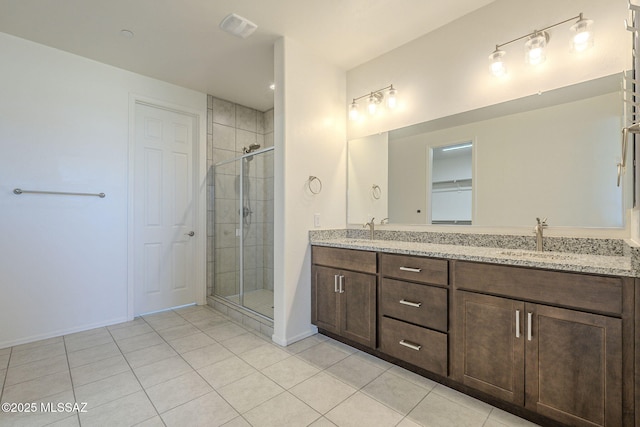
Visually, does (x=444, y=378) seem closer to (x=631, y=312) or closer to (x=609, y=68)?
(x=631, y=312)

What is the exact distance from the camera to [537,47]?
1.80 m

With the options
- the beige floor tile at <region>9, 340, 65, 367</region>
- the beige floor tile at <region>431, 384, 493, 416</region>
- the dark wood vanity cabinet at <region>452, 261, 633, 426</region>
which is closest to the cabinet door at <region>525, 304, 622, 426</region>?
the dark wood vanity cabinet at <region>452, 261, 633, 426</region>

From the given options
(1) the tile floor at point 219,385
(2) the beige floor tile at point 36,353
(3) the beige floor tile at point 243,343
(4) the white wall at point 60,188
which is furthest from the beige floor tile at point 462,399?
(4) the white wall at point 60,188

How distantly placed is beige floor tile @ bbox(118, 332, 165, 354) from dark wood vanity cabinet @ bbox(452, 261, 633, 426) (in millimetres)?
2360

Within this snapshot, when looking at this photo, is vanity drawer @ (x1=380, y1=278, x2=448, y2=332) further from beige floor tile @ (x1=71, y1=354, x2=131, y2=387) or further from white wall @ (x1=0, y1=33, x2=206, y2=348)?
white wall @ (x1=0, y1=33, x2=206, y2=348)

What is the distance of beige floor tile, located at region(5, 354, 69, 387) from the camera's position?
1901 mm

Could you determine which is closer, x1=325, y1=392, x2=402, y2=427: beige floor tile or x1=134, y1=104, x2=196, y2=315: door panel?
x1=325, y1=392, x2=402, y2=427: beige floor tile

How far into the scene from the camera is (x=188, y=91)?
3428 millimetres

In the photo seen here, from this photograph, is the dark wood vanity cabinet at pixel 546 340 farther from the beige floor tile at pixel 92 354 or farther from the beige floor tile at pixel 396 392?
the beige floor tile at pixel 92 354

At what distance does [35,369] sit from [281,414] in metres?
1.85

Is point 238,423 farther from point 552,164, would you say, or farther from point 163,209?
point 163,209

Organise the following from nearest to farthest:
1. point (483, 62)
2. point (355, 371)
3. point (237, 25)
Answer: point (355, 371) → point (483, 62) → point (237, 25)

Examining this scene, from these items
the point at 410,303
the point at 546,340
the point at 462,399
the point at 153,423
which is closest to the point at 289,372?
the point at 153,423

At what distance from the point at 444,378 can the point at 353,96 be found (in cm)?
253
